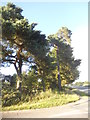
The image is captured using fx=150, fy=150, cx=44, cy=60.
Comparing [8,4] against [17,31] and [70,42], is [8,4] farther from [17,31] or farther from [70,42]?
[70,42]

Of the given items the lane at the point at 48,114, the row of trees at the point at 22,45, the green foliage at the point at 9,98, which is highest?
the row of trees at the point at 22,45

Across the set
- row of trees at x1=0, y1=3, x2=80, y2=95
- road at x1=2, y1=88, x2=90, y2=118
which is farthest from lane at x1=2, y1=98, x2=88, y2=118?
row of trees at x1=0, y1=3, x2=80, y2=95

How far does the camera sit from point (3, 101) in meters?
9.41

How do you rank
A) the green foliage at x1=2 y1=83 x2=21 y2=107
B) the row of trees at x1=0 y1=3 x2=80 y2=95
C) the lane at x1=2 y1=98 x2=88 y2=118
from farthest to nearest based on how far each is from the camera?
the row of trees at x1=0 y1=3 x2=80 y2=95 → the green foliage at x1=2 y1=83 x2=21 y2=107 → the lane at x1=2 y1=98 x2=88 y2=118

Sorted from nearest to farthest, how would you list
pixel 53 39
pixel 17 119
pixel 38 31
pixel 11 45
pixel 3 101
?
pixel 17 119, pixel 3 101, pixel 38 31, pixel 11 45, pixel 53 39

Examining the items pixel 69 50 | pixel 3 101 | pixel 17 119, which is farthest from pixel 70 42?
→ pixel 17 119

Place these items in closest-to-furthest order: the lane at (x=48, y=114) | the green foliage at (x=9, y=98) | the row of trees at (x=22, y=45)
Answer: the lane at (x=48, y=114), the green foliage at (x=9, y=98), the row of trees at (x=22, y=45)

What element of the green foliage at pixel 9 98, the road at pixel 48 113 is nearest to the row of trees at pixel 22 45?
the green foliage at pixel 9 98

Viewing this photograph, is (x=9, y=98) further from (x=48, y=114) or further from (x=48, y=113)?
(x=48, y=114)

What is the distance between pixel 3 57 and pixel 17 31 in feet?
8.87

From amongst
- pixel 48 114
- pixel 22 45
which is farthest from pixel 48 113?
pixel 22 45

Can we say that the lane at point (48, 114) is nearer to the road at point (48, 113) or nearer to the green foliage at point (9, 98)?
the road at point (48, 113)

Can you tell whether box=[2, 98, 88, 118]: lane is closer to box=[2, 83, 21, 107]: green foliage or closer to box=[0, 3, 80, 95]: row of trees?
box=[2, 83, 21, 107]: green foliage

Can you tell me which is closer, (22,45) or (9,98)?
(9,98)
